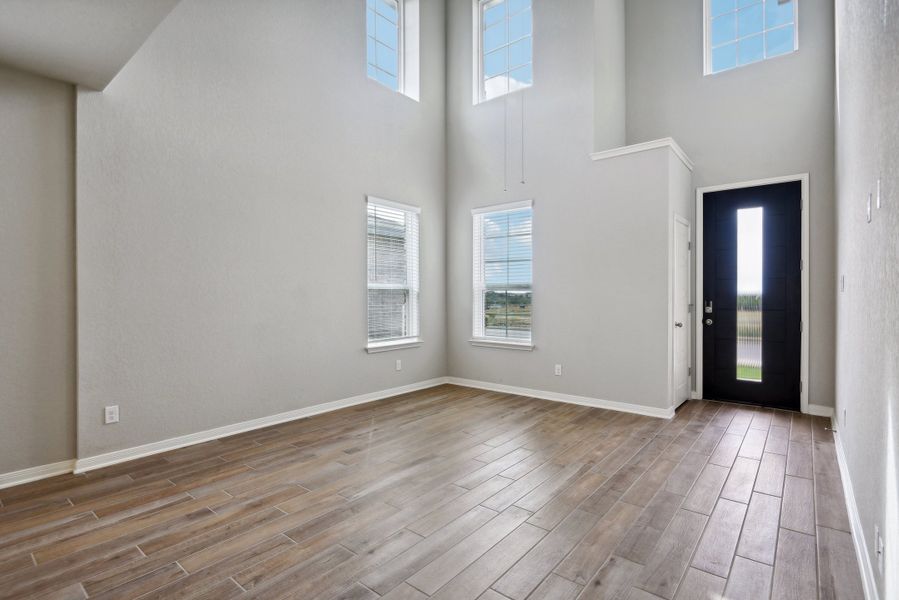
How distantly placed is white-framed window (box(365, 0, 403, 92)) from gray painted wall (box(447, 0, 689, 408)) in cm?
80

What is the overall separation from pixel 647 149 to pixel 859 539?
3483 millimetres

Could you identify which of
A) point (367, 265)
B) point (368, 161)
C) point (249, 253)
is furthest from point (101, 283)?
point (368, 161)

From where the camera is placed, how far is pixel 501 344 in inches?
217

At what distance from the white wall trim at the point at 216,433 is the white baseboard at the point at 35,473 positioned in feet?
0.25

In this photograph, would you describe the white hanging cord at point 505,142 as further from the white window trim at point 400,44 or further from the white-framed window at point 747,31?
the white-framed window at point 747,31

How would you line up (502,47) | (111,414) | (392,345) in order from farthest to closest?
(502,47)
(392,345)
(111,414)

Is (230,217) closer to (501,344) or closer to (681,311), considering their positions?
(501,344)

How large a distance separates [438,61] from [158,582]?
602 centimetres

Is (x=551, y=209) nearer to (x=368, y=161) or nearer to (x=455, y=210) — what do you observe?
(x=455, y=210)

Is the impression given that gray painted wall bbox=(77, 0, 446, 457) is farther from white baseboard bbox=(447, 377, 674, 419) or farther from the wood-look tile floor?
white baseboard bbox=(447, 377, 674, 419)

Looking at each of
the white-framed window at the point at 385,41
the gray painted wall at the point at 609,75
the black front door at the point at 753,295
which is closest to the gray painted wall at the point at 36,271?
the white-framed window at the point at 385,41

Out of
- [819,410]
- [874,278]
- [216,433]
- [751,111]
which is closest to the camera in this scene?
[874,278]

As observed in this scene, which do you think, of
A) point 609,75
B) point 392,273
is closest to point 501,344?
point 392,273

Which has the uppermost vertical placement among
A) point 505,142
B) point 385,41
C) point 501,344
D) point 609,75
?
point 385,41
